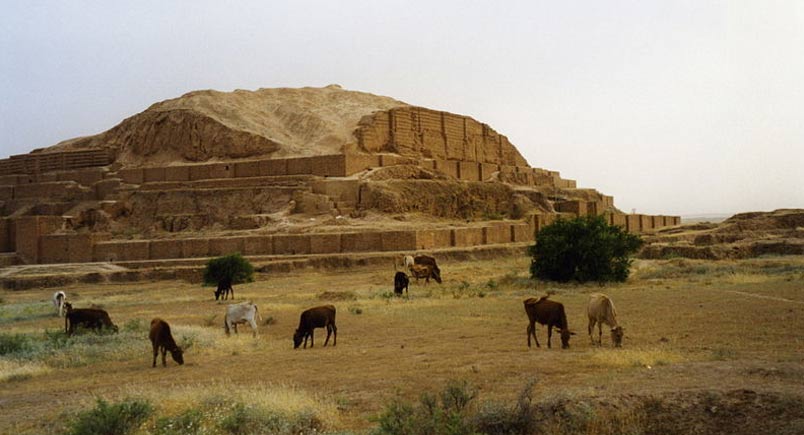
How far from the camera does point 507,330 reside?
12.6 meters

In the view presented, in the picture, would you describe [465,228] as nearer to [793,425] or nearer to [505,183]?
[505,183]

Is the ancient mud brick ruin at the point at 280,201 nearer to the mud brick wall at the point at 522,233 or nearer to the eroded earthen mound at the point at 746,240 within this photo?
the mud brick wall at the point at 522,233

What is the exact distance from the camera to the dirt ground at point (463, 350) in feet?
24.7

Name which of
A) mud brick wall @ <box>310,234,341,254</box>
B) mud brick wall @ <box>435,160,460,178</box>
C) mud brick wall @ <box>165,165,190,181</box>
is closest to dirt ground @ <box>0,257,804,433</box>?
mud brick wall @ <box>310,234,341,254</box>

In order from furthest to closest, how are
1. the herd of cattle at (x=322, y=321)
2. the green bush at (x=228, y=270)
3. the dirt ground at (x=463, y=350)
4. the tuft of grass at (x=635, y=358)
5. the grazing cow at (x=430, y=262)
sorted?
1. the green bush at (x=228, y=270)
2. the grazing cow at (x=430, y=262)
3. the herd of cattle at (x=322, y=321)
4. the tuft of grass at (x=635, y=358)
5. the dirt ground at (x=463, y=350)

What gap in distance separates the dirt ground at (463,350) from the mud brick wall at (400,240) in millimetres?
11125

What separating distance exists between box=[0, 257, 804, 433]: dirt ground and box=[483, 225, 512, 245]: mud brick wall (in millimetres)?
15486

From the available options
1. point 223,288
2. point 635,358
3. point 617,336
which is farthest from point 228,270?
point 635,358

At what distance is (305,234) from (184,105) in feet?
79.3

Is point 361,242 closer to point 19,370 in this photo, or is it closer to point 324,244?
point 324,244

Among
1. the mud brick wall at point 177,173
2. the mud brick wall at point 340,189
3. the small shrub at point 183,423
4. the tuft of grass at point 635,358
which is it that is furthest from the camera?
the mud brick wall at point 177,173

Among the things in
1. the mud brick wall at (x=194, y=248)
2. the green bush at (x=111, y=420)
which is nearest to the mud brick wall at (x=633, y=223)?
the mud brick wall at (x=194, y=248)

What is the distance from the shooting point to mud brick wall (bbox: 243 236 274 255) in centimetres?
3228

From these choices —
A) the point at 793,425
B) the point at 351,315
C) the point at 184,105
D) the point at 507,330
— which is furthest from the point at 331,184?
the point at 793,425
